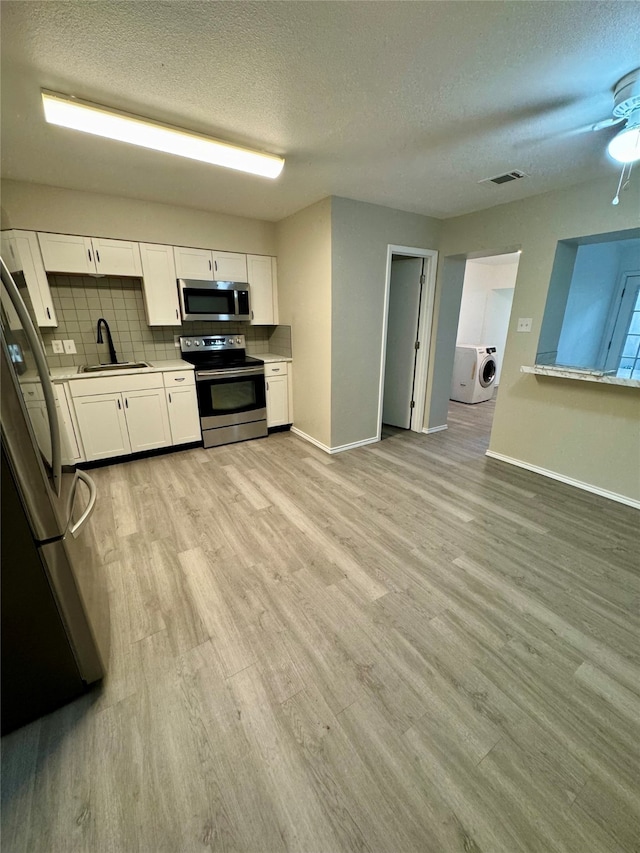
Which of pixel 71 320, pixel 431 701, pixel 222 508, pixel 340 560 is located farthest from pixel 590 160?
pixel 71 320

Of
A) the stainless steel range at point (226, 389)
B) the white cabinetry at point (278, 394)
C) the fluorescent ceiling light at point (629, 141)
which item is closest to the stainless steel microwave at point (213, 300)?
the stainless steel range at point (226, 389)

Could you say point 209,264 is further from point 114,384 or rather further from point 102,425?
point 102,425

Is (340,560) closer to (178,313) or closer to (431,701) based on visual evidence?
(431,701)

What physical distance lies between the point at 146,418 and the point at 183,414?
0.36 m

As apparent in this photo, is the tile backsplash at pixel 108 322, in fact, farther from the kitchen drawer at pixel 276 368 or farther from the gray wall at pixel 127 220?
the kitchen drawer at pixel 276 368

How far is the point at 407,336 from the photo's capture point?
4121mm

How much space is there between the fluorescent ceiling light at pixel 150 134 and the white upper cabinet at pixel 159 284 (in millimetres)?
1432

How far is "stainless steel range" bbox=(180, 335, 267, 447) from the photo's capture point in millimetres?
3598

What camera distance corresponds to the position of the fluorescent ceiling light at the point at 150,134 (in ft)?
5.25

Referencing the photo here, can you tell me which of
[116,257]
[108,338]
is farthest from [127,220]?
[108,338]

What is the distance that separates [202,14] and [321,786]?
8.82 ft

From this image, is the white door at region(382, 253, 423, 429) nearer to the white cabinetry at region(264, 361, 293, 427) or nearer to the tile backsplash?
the white cabinetry at region(264, 361, 293, 427)

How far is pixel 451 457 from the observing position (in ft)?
11.6

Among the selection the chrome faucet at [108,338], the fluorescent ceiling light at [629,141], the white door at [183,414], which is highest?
the fluorescent ceiling light at [629,141]
